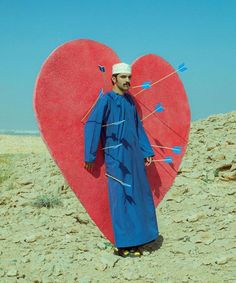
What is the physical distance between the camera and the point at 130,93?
4.88 metres

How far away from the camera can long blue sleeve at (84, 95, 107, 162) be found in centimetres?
434

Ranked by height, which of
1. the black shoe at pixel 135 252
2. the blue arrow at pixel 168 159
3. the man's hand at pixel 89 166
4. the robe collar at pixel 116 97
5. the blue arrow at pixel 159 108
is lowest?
the black shoe at pixel 135 252

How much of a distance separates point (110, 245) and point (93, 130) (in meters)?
1.19

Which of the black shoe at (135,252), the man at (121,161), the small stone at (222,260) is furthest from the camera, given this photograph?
the black shoe at (135,252)

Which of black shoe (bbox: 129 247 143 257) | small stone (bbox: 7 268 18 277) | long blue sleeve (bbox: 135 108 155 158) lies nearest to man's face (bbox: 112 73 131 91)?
long blue sleeve (bbox: 135 108 155 158)

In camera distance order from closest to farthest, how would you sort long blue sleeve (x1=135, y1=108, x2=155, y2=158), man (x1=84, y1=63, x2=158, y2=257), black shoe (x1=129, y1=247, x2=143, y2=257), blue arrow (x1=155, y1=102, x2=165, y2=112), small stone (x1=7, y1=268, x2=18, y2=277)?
small stone (x1=7, y1=268, x2=18, y2=277) → man (x1=84, y1=63, x2=158, y2=257) → black shoe (x1=129, y1=247, x2=143, y2=257) → long blue sleeve (x1=135, y1=108, x2=155, y2=158) → blue arrow (x1=155, y1=102, x2=165, y2=112)

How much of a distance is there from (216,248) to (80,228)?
4.80 feet

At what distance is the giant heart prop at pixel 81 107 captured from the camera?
13.9ft

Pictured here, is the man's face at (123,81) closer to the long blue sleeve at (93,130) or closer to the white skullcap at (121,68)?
the white skullcap at (121,68)

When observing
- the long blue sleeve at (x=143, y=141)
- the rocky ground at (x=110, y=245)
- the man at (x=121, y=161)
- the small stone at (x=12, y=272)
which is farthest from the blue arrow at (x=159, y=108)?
the small stone at (x=12, y=272)

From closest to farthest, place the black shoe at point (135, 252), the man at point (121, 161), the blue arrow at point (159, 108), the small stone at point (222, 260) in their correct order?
the small stone at point (222, 260) < the man at point (121, 161) < the black shoe at point (135, 252) < the blue arrow at point (159, 108)

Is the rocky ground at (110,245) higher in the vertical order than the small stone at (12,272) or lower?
lower

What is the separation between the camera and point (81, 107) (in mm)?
4438

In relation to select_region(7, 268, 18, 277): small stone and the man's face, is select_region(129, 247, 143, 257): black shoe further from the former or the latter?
the man's face
